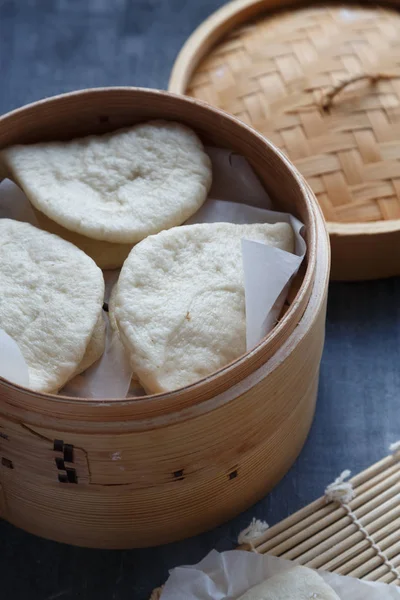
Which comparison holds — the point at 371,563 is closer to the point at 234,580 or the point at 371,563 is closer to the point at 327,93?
the point at 234,580

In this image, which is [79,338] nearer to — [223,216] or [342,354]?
[223,216]

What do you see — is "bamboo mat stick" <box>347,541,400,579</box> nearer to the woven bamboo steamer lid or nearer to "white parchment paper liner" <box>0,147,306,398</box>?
"white parchment paper liner" <box>0,147,306,398</box>

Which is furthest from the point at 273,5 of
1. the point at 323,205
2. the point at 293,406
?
the point at 293,406

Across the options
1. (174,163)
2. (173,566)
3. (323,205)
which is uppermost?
(174,163)

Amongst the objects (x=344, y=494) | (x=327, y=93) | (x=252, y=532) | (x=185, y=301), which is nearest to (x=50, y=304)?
(x=185, y=301)

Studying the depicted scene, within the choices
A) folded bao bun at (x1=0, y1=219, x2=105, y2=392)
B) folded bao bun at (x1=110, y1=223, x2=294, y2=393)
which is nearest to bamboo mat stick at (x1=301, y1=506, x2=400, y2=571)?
folded bao bun at (x1=110, y1=223, x2=294, y2=393)

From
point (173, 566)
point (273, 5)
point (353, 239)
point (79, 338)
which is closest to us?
point (79, 338)

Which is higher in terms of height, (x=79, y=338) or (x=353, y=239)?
(x=79, y=338)
